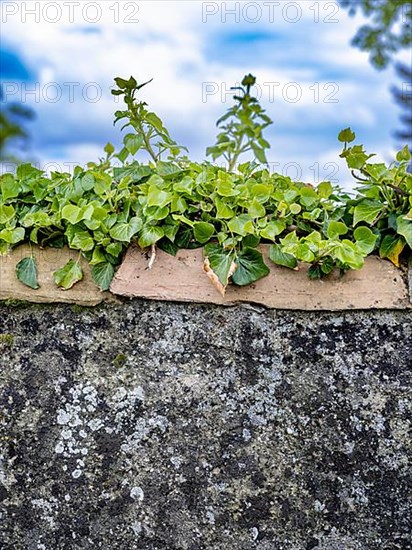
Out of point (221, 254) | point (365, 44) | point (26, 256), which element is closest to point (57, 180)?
point (26, 256)

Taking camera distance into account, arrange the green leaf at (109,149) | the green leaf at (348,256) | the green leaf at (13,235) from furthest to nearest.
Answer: the green leaf at (109,149) → the green leaf at (13,235) → the green leaf at (348,256)

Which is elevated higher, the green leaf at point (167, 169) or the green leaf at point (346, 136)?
the green leaf at point (346, 136)

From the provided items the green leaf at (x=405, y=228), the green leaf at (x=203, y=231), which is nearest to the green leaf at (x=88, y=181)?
the green leaf at (x=203, y=231)

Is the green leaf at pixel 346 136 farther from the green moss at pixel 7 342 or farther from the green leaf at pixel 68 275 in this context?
the green moss at pixel 7 342

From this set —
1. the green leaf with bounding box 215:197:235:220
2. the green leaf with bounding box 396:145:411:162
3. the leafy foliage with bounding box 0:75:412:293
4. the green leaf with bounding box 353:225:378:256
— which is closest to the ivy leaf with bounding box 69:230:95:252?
the leafy foliage with bounding box 0:75:412:293

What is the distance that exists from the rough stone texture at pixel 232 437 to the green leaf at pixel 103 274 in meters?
0.07

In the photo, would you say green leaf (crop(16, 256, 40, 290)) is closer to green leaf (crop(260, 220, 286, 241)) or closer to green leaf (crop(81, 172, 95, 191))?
green leaf (crop(81, 172, 95, 191))

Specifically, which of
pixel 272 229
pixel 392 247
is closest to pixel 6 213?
pixel 272 229

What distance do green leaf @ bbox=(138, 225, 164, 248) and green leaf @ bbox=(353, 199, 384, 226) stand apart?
0.34m

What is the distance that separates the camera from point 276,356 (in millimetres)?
1007

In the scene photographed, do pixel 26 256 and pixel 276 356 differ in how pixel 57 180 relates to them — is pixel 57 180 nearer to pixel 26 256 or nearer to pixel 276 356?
pixel 26 256

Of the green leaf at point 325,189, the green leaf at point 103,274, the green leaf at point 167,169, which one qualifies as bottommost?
the green leaf at point 103,274

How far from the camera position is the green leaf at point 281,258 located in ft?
3.27

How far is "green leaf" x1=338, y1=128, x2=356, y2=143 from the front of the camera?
989mm
